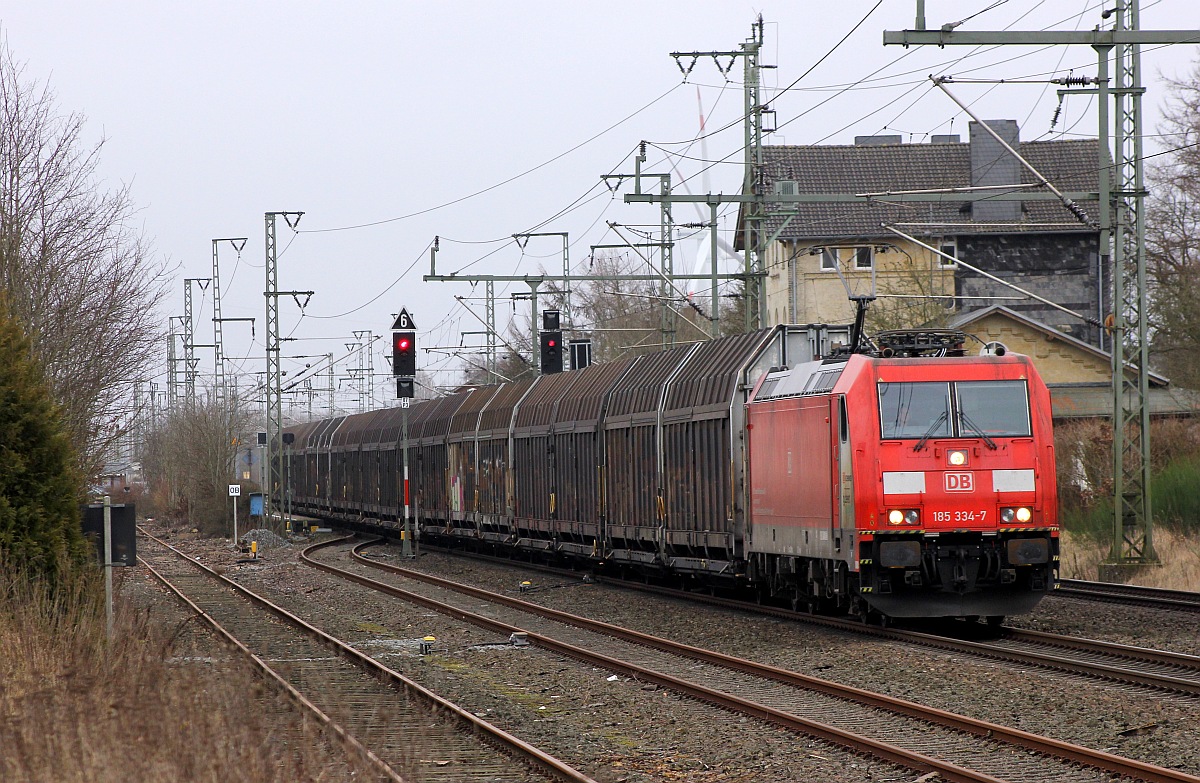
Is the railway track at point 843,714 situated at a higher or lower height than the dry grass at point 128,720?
lower

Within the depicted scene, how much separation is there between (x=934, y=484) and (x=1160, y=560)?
960 cm

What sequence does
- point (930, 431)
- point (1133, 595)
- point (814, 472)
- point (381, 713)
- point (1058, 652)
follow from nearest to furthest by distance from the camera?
point (381, 713)
point (1058, 652)
point (930, 431)
point (814, 472)
point (1133, 595)

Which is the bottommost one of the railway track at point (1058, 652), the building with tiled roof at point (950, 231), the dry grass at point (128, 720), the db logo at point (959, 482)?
the railway track at point (1058, 652)

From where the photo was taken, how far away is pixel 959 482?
15031 millimetres

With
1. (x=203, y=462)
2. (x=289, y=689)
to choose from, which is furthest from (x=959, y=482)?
(x=203, y=462)

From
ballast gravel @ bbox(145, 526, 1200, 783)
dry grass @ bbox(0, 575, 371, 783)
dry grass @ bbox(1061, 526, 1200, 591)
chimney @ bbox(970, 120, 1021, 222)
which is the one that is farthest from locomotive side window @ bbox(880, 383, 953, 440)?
chimney @ bbox(970, 120, 1021, 222)

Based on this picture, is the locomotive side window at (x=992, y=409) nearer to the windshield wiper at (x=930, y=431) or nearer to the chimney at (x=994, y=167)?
the windshield wiper at (x=930, y=431)

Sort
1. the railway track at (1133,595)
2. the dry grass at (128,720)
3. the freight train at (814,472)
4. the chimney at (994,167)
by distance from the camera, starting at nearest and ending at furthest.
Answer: the dry grass at (128,720)
the freight train at (814,472)
the railway track at (1133,595)
the chimney at (994,167)

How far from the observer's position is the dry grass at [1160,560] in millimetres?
21344

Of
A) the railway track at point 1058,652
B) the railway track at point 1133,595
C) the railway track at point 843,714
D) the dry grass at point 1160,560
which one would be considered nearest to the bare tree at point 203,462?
the dry grass at point 1160,560

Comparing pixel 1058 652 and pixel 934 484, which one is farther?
pixel 934 484

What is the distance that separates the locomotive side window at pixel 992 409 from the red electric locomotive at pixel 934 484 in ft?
0.04

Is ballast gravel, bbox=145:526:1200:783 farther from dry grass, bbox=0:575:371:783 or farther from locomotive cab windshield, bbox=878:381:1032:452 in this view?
locomotive cab windshield, bbox=878:381:1032:452

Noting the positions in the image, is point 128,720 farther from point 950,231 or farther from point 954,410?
point 950,231
